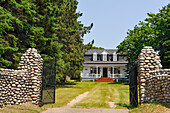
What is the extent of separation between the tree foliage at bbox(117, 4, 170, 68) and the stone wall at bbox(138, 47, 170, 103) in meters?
12.5

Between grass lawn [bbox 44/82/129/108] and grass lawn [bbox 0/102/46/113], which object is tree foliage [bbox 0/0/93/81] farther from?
grass lawn [bbox 0/102/46/113]

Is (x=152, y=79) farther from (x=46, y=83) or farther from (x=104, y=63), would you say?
(x=104, y=63)

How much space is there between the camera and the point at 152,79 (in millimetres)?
9961

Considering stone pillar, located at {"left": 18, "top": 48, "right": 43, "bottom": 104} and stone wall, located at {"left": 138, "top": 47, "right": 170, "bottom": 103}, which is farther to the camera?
stone pillar, located at {"left": 18, "top": 48, "right": 43, "bottom": 104}

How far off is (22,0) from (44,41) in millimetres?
4732

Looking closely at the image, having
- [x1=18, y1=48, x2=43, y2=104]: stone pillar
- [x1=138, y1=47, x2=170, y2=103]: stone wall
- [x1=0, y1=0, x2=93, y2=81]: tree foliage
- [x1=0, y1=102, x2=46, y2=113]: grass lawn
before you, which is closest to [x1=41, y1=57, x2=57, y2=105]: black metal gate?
[x1=18, y1=48, x2=43, y2=104]: stone pillar

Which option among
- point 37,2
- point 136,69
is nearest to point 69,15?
point 37,2

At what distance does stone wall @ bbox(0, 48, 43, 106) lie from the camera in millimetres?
10539

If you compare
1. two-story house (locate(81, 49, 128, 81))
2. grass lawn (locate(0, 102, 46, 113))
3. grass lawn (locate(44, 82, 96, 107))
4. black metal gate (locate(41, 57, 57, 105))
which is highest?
two-story house (locate(81, 49, 128, 81))

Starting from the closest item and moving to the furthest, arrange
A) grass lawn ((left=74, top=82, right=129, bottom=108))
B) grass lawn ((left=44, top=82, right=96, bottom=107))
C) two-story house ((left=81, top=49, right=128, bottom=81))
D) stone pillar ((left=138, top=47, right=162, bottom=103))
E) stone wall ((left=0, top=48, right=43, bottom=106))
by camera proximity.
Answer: stone pillar ((left=138, top=47, right=162, bottom=103)) → stone wall ((left=0, top=48, right=43, bottom=106)) → grass lawn ((left=74, top=82, right=129, bottom=108)) → grass lawn ((left=44, top=82, right=96, bottom=107)) → two-story house ((left=81, top=49, right=128, bottom=81))

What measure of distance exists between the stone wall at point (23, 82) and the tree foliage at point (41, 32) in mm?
4412

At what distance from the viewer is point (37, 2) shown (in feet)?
72.0

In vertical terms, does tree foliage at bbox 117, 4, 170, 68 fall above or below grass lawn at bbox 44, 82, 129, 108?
above

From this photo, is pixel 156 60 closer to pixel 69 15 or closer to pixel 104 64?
pixel 69 15
